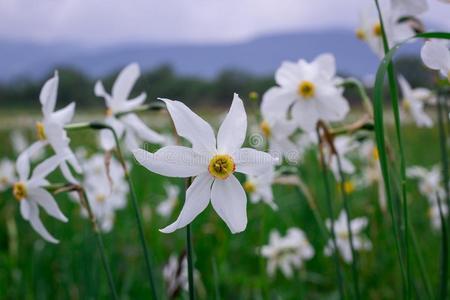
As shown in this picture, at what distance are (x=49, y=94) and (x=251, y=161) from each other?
71cm

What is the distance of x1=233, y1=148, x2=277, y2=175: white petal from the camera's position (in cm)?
103

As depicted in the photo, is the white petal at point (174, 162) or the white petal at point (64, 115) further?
the white petal at point (64, 115)

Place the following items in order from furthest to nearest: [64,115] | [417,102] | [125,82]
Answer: [417,102] < [125,82] < [64,115]

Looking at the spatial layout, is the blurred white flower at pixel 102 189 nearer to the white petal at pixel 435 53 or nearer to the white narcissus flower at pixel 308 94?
the white narcissus flower at pixel 308 94

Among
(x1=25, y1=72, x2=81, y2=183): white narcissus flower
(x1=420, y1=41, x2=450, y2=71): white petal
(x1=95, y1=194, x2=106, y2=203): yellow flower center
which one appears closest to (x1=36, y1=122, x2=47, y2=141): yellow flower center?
(x1=25, y1=72, x2=81, y2=183): white narcissus flower

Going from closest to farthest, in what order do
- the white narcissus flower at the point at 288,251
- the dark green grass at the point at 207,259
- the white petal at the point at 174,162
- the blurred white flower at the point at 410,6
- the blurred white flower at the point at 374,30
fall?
the white petal at the point at 174,162, the blurred white flower at the point at 410,6, the blurred white flower at the point at 374,30, the dark green grass at the point at 207,259, the white narcissus flower at the point at 288,251

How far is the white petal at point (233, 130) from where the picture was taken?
101cm

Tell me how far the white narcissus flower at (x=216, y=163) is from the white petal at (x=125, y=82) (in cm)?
71

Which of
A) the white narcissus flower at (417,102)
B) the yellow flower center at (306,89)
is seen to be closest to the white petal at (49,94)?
the yellow flower center at (306,89)

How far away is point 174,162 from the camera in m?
1.01

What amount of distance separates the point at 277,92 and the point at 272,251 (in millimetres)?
1230

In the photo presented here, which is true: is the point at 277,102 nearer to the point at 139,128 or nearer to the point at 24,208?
the point at 139,128

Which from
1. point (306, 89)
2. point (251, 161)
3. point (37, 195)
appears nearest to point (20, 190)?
point (37, 195)

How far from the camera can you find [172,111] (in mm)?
983
